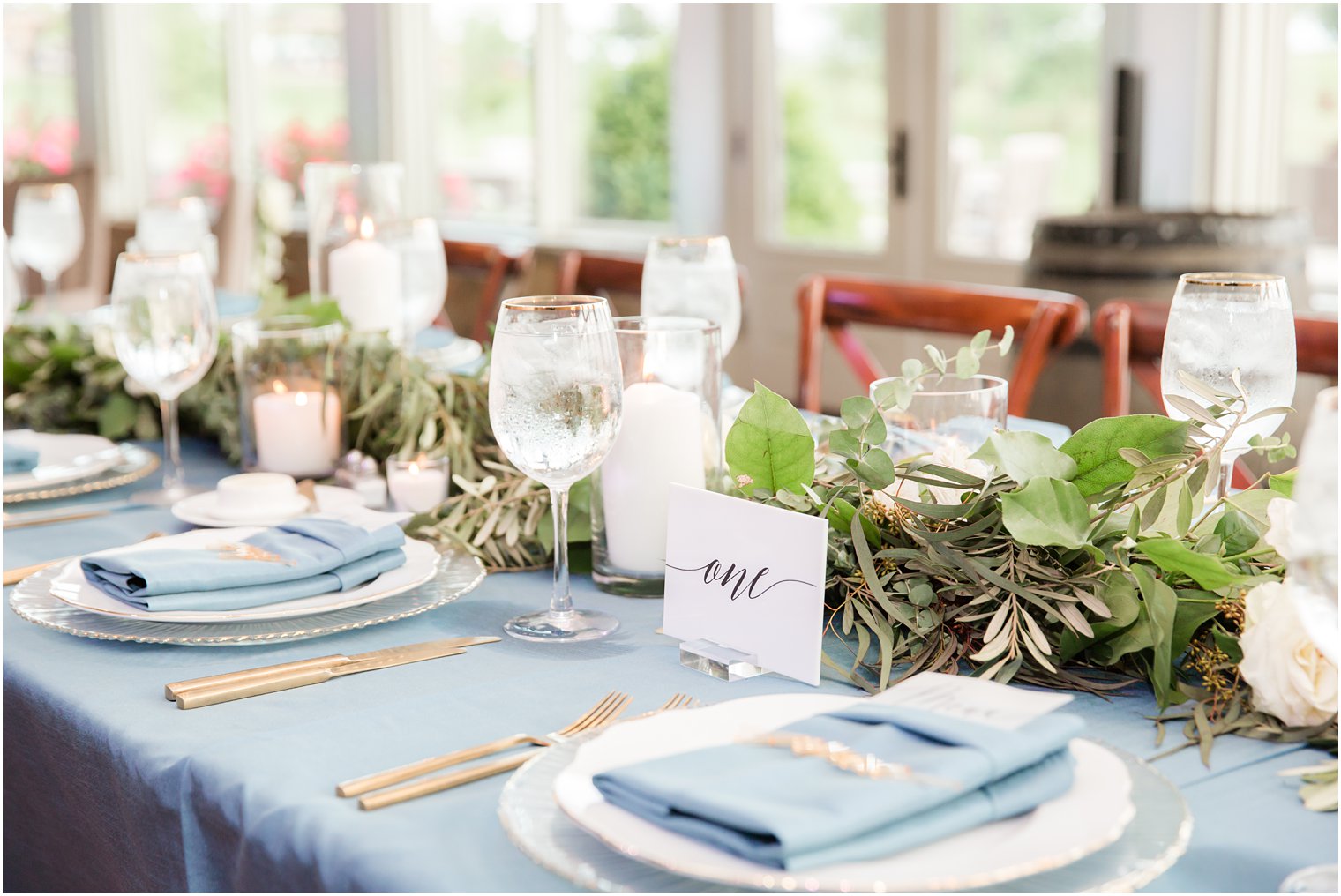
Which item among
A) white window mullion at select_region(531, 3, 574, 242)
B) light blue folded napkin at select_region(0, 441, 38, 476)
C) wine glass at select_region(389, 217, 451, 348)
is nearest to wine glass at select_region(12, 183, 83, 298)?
wine glass at select_region(389, 217, 451, 348)

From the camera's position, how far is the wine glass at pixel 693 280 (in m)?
1.43

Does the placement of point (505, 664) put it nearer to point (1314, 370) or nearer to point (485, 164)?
point (1314, 370)

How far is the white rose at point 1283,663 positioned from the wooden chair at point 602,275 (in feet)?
5.46

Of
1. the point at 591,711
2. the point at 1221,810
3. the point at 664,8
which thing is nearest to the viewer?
the point at 1221,810

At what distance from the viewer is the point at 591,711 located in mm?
764

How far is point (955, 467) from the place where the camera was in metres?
0.88

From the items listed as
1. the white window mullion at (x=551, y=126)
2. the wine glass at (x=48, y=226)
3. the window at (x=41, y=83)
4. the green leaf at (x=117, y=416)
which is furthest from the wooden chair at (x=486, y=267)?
the window at (x=41, y=83)

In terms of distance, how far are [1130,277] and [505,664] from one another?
185cm

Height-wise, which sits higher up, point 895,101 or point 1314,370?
point 895,101

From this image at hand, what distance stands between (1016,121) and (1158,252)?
5.71 ft

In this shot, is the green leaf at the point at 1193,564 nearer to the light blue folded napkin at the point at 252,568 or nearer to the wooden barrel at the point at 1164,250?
the light blue folded napkin at the point at 252,568

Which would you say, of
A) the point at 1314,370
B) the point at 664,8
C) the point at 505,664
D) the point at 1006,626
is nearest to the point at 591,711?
the point at 505,664

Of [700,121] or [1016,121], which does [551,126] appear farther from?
[1016,121]

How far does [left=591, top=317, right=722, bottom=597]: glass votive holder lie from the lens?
98cm
